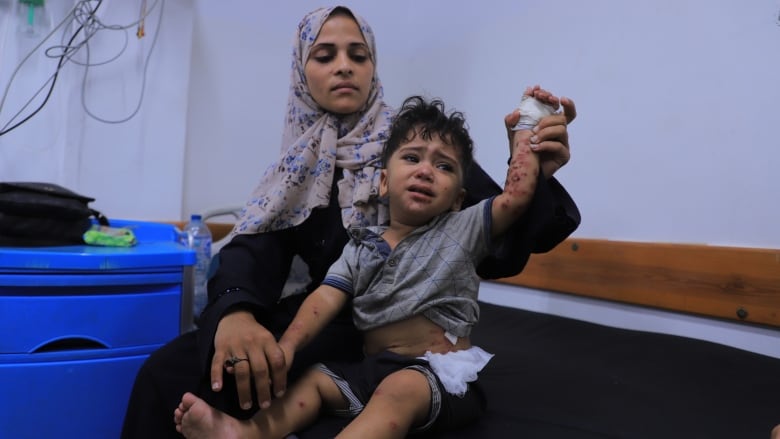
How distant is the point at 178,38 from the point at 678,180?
5.83 ft

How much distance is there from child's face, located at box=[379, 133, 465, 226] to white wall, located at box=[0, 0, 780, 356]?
0.81 meters

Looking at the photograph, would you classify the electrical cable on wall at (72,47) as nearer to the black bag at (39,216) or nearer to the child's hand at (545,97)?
the black bag at (39,216)

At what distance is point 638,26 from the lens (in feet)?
5.16

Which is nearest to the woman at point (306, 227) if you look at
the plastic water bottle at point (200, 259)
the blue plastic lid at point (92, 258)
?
the blue plastic lid at point (92, 258)

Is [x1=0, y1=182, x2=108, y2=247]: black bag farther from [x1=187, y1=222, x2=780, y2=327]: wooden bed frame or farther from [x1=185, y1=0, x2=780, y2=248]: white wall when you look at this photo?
[x1=187, y1=222, x2=780, y2=327]: wooden bed frame

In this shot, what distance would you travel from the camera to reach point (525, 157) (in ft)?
2.77

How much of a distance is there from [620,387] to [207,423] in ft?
2.51

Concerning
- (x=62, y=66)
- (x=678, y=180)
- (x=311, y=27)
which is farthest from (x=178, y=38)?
(x=678, y=180)

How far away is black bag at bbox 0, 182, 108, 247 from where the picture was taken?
1.20 metres

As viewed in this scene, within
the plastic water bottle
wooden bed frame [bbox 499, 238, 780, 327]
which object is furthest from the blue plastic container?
wooden bed frame [bbox 499, 238, 780, 327]

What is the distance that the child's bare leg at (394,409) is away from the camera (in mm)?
701

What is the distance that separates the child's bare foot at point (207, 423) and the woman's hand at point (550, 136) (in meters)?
0.61

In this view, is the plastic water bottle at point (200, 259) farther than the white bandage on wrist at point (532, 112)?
Yes

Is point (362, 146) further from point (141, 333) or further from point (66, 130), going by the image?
point (66, 130)
